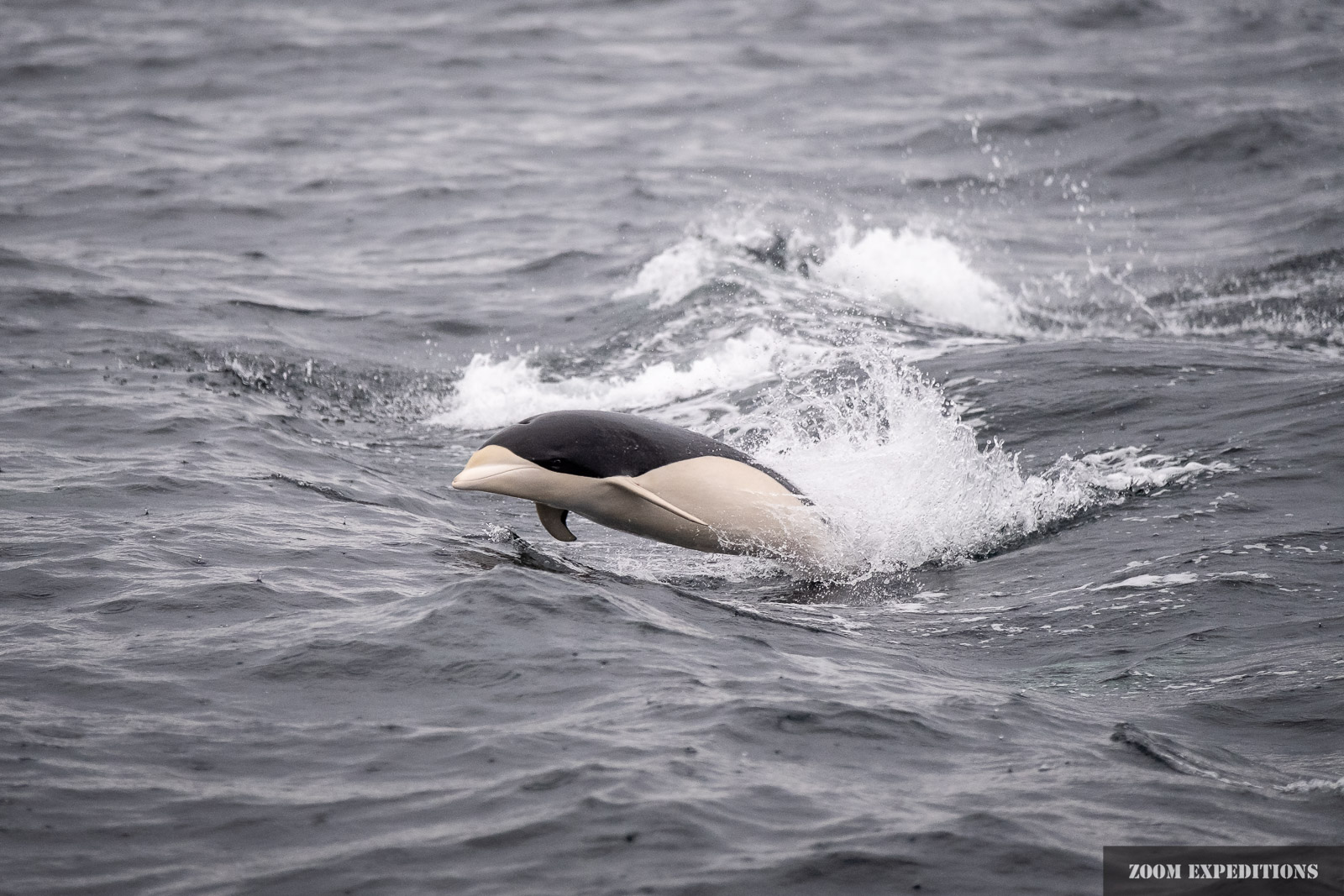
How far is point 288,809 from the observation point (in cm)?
543

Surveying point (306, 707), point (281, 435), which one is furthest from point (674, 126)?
point (306, 707)

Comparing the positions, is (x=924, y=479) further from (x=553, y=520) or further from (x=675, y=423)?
(x=675, y=423)

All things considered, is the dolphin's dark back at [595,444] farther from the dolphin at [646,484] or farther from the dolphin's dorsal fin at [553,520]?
the dolphin's dorsal fin at [553,520]

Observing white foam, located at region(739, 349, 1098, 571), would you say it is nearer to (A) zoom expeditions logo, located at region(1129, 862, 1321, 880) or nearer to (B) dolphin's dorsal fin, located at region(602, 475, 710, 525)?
(B) dolphin's dorsal fin, located at region(602, 475, 710, 525)

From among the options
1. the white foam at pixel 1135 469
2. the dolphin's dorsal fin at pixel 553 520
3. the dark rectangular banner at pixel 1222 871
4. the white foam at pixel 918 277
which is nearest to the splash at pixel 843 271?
the white foam at pixel 918 277

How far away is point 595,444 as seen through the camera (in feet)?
27.7

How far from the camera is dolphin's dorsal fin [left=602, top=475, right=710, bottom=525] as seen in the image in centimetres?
814

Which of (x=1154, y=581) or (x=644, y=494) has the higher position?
(x=644, y=494)

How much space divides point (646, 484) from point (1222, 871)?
421 centimetres

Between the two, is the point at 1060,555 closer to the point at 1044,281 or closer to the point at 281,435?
the point at 281,435

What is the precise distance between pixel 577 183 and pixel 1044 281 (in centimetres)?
784

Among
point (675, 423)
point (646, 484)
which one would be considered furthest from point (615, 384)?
point (646, 484)

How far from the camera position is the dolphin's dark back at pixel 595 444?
330 inches

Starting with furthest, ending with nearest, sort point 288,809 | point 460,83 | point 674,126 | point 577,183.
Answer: point 460,83 < point 674,126 < point 577,183 < point 288,809
